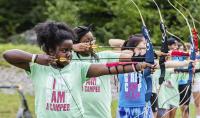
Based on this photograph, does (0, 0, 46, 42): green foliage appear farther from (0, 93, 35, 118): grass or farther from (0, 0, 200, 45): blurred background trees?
(0, 93, 35, 118): grass

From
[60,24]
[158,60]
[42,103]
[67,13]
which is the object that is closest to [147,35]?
[158,60]

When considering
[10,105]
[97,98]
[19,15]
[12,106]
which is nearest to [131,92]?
[97,98]

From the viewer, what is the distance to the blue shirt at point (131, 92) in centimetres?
600

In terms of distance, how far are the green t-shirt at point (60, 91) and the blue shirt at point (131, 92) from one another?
2150 mm

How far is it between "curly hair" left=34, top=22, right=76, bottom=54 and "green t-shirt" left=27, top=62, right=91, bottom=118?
0.48 ft

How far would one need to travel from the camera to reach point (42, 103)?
12.5ft

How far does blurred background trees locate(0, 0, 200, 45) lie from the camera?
27.9ft

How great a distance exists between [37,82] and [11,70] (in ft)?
33.4

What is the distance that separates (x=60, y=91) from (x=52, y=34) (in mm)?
362

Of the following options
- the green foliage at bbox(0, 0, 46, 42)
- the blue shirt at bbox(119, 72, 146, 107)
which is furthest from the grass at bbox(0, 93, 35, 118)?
the green foliage at bbox(0, 0, 46, 42)

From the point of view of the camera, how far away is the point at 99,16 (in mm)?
20031

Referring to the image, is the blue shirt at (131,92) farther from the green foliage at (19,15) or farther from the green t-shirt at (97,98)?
the green foliage at (19,15)

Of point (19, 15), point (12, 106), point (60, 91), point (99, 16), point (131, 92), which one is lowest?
point (12, 106)

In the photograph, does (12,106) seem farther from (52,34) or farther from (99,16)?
(99,16)
